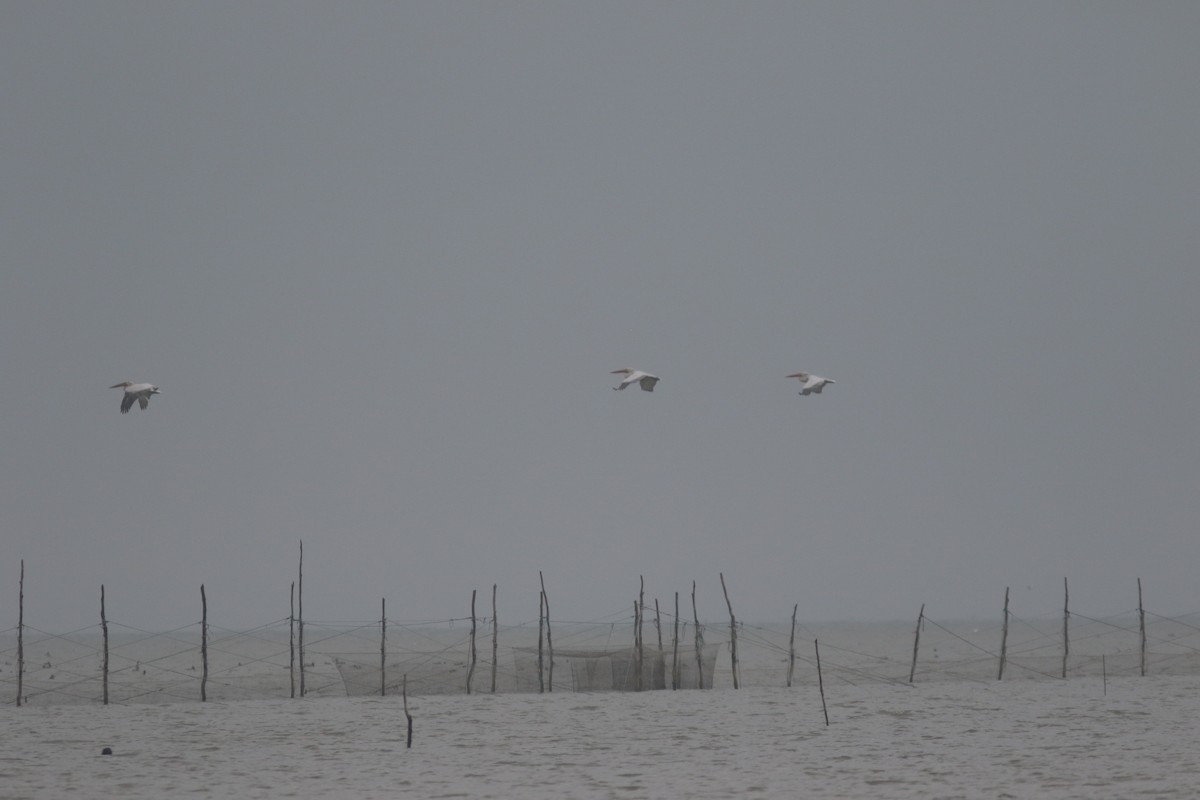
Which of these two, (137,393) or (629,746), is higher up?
(137,393)

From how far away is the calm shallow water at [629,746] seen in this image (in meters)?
18.1

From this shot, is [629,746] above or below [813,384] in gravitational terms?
below

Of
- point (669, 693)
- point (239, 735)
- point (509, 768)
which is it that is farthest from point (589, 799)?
point (669, 693)

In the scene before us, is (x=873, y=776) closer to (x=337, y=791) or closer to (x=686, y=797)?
(x=686, y=797)

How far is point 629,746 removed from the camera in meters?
23.2

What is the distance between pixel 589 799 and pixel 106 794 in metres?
6.56

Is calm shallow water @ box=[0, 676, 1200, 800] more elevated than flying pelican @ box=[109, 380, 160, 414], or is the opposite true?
flying pelican @ box=[109, 380, 160, 414]

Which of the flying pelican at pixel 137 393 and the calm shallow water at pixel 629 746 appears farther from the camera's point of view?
the flying pelican at pixel 137 393

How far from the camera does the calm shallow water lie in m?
18.1

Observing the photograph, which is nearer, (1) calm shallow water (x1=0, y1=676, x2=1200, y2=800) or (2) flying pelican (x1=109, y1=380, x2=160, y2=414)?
(1) calm shallow water (x1=0, y1=676, x2=1200, y2=800)

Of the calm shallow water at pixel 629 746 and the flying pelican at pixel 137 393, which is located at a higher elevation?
the flying pelican at pixel 137 393

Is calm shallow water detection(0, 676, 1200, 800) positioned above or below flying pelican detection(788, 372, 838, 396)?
below

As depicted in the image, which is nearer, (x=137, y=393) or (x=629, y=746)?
(x=137, y=393)

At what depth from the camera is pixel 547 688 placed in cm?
3750
